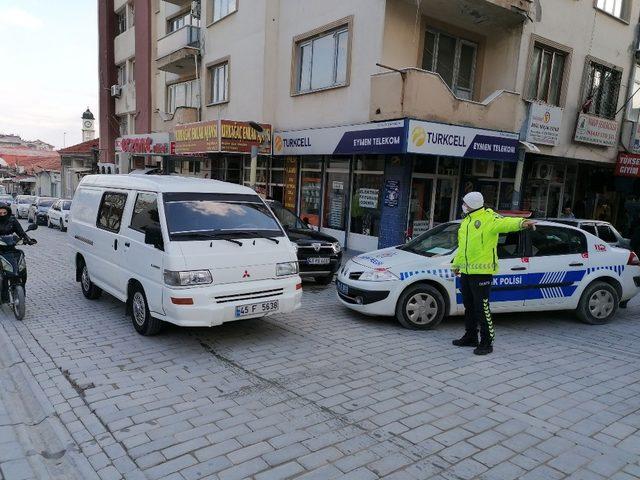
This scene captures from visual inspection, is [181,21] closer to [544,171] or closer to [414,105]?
[414,105]

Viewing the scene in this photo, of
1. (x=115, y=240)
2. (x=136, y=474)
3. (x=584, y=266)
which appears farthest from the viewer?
(x=584, y=266)

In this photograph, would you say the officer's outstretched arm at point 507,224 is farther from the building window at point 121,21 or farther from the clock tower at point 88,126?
the clock tower at point 88,126

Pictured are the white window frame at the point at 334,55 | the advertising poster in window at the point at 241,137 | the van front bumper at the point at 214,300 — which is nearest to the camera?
the van front bumper at the point at 214,300

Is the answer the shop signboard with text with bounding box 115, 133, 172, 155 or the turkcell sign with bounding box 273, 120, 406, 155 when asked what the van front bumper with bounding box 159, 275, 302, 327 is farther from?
the shop signboard with text with bounding box 115, 133, 172, 155

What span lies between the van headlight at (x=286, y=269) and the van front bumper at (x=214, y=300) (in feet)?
0.58

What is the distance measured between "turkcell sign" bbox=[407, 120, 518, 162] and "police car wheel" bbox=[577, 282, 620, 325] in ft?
16.5

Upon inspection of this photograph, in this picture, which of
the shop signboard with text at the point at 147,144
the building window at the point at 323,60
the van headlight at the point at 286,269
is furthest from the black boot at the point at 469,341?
the shop signboard with text at the point at 147,144

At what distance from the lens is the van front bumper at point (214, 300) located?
5254 millimetres

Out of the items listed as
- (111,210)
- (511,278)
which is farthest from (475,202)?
(111,210)

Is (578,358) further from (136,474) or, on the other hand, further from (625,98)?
(625,98)

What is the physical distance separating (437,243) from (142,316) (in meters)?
4.26

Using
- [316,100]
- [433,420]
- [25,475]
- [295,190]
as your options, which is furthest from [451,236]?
[295,190]

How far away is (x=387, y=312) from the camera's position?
6.72m

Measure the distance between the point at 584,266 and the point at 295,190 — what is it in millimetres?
10572
